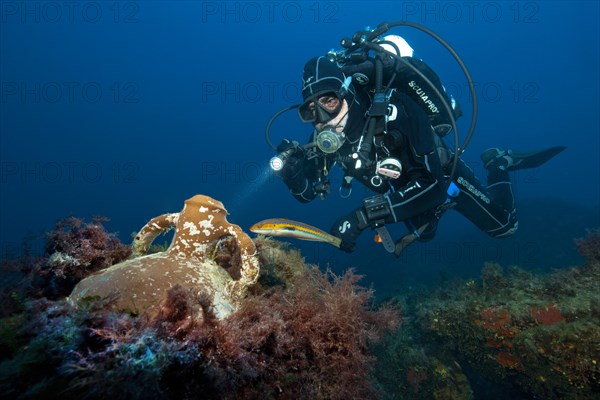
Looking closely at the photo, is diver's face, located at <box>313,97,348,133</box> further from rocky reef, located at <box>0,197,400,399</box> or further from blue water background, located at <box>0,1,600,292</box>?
blue water background, located at <box>0,1,600,292</box>

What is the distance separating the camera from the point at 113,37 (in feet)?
329

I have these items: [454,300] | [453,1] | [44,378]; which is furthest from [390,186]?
[453,1]

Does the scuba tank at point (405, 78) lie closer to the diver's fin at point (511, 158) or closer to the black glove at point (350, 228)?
the black glove at point (350, 228)

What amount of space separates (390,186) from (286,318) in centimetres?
413

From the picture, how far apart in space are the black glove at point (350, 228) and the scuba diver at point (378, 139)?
0.05 ft

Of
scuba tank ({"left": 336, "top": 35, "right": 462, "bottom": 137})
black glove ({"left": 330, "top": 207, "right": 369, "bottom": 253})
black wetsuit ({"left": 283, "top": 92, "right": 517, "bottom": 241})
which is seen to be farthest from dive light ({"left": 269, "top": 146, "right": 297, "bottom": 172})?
scuba tank ({"left": 336, "top": 35, "right": 462, "bottom": 137})

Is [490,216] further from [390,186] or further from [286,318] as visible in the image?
[286,318]

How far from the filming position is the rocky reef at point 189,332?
136 cm

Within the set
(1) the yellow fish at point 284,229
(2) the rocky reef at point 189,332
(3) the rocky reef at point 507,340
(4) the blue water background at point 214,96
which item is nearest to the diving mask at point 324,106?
(1) the yellow fish at point 284,229

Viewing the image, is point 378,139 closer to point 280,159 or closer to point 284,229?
point 280,159

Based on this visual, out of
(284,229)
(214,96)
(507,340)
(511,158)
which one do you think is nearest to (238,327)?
(284,229)

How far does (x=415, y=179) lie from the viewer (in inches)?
203

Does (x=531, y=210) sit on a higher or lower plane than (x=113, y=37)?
lower

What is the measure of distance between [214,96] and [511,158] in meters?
119
